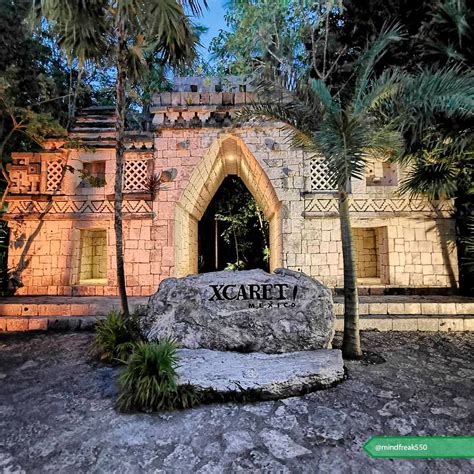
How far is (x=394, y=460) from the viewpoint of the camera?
219 centimetres

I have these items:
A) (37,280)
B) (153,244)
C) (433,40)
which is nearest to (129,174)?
(153,244)

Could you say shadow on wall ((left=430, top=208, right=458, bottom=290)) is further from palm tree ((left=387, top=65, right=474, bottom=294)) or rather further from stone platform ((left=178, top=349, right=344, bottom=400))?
stone platform ((left=178, top=349, right=344, bottom=400))

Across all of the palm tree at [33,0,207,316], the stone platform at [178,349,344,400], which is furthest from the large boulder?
the palm tree at [33,0,207,316]

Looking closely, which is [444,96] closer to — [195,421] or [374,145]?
[374,145]

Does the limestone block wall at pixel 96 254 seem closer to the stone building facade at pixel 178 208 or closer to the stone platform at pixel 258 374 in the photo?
the stone building facade at pixel 178 208

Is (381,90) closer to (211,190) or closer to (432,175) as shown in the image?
(432,175)

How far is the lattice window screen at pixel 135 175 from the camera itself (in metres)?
7.67

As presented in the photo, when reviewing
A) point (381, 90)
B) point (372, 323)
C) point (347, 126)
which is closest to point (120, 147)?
point (347, 126)

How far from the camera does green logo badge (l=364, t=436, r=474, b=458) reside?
7.34ft

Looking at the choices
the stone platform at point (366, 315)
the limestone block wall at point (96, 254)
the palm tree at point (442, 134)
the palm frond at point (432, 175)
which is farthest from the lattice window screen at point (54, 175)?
the palm frond at point (432, 175)

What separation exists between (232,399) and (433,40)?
7022 millimetres

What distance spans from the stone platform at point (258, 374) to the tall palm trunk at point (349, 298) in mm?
620

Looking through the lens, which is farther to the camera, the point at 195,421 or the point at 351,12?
the point at 351,12

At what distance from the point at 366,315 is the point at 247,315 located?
→ 3.20m
